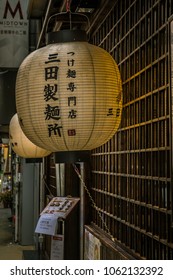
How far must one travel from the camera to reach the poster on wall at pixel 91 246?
20.3 feet

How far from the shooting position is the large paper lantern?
3875mm

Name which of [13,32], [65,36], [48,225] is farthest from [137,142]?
[13,32]

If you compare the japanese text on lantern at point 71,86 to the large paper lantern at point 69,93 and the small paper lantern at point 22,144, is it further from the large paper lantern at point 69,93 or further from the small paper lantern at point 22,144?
the small paper lantern at point 22,144

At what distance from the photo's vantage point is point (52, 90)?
12.7ft

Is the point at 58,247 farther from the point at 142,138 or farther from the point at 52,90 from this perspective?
the point at 52,90

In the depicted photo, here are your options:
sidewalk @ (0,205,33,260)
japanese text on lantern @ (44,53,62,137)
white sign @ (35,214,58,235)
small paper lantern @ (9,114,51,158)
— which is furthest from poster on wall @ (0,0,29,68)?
japanese text on lantern @ (44,53,62,137)

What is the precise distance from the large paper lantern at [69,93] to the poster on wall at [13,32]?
23.1ft

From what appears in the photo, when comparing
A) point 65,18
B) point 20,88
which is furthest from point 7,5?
point 20,88

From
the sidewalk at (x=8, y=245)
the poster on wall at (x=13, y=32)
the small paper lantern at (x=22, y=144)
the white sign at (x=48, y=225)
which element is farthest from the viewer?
the sidewalk at (x=8, y=245)

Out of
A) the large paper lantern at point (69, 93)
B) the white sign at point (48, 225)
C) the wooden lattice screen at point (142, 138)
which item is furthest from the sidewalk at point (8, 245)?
the large paper lantern at point (69, 93)

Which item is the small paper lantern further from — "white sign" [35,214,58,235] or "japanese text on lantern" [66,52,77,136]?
"japanese text on lantern" [66,52,77,136]

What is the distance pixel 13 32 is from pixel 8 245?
7544 mm

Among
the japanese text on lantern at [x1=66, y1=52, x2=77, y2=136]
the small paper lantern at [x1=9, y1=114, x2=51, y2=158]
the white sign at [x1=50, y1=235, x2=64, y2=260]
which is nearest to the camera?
the japanese text on lantern at [x1=66, y1=52, x2=77, y2=136]

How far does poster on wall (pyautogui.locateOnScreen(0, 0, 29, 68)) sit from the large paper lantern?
704 centimetres
